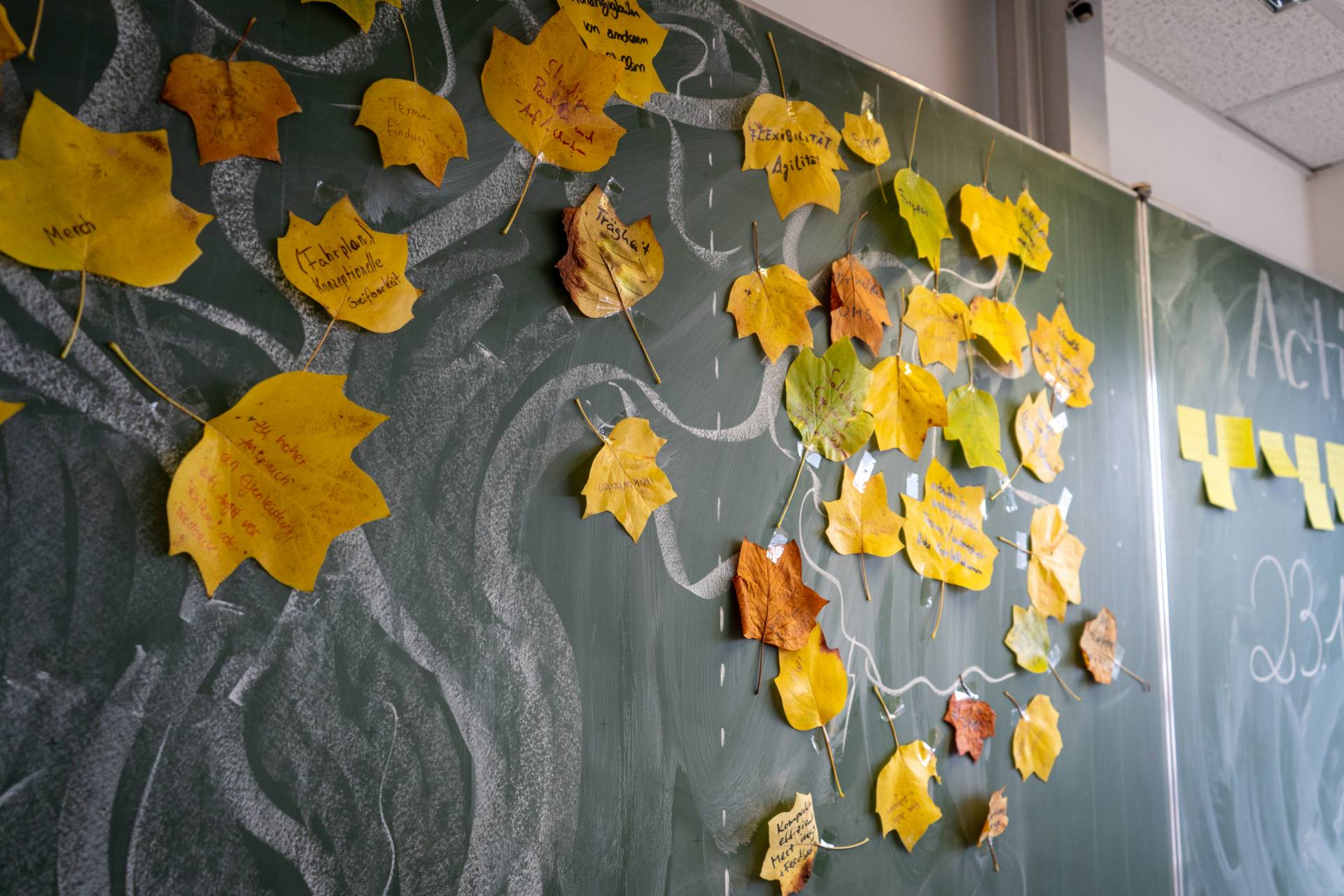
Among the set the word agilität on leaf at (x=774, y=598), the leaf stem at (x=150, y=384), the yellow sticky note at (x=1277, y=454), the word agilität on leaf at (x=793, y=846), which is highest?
the yellow sticky note at (x=1277, y=454)

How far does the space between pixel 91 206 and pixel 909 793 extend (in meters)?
1.02

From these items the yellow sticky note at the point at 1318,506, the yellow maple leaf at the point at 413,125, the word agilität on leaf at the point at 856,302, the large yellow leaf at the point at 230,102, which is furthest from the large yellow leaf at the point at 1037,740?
the large yellow leaf at the point at 230,102

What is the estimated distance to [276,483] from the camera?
0.67 meters

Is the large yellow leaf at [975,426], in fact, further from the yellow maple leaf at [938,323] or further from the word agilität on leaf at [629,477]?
the word agilität on leaf at [629,477]

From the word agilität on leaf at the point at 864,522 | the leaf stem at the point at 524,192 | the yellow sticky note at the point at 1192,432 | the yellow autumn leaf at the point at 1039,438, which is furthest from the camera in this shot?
the yellow sticky note at the point at 1192,432

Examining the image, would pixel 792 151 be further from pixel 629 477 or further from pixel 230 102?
pixel 230 102

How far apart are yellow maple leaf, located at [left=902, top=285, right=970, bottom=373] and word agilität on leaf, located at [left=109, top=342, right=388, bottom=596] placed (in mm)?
713

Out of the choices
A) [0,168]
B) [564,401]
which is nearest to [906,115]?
[564,401]

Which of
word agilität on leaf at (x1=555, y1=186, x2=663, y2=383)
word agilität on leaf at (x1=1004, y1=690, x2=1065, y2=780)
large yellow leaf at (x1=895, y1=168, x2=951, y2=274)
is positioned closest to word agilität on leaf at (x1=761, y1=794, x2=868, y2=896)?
word agilität on leaf at (x1=1004, y1=690, x2=1065, y2=780)

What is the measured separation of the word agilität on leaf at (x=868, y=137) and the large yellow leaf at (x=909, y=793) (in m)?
0.71

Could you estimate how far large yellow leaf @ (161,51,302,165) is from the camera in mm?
655

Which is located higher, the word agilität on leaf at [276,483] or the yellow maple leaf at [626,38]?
the yellow maple leaf at [626,38]

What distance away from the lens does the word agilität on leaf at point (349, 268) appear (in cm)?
70

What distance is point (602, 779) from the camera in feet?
2.70
